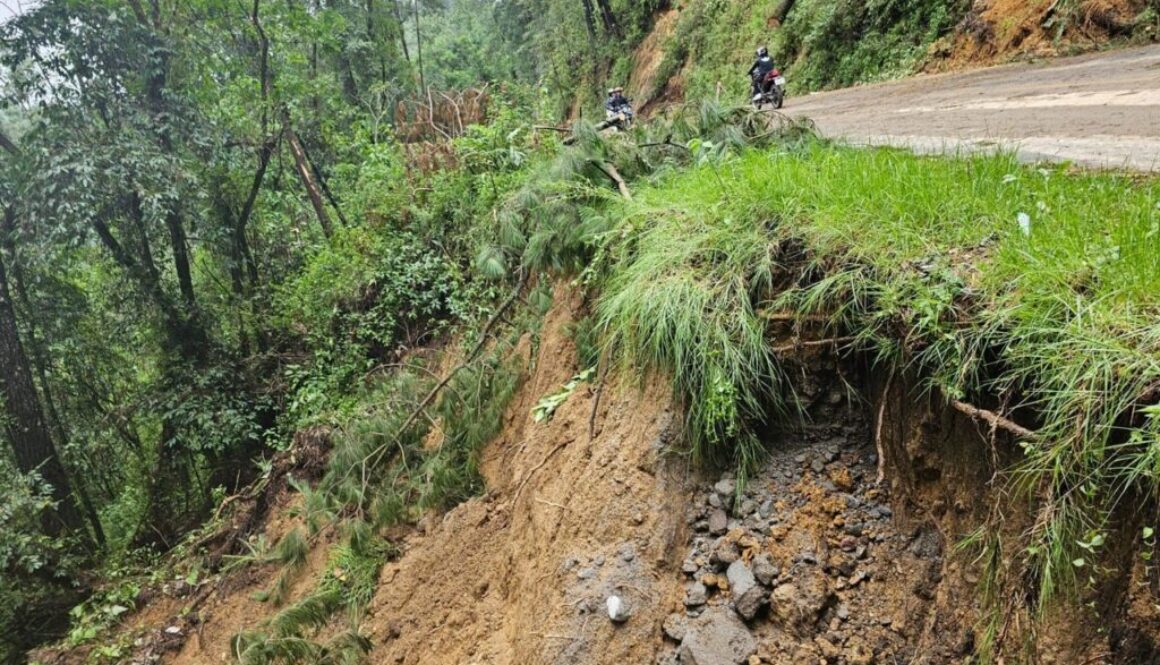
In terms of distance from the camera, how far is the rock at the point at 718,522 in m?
2.67

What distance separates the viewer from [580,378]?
13.3ft

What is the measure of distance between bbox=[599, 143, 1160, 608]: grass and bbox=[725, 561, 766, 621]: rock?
1.64ft

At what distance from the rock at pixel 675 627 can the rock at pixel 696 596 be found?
6 centimetres

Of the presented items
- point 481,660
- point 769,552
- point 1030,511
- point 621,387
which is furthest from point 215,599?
point 1030,511

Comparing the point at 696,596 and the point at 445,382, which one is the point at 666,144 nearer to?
the point at 445,382

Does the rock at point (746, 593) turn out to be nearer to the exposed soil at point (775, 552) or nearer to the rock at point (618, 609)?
the exposed soil at point (775, 552)

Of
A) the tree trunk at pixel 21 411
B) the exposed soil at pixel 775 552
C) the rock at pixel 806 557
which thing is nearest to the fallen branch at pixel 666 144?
the exposed soil at pixel 775 552

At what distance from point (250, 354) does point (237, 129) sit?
4.02m

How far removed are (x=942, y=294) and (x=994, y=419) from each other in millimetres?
499

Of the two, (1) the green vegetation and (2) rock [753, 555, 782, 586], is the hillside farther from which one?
(1) the green vegetation

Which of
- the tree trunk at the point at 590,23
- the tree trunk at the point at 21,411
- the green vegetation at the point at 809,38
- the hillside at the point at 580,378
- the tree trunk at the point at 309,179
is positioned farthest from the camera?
the tree trunk at the point at 590,23

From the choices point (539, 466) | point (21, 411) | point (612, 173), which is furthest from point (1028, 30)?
point (21, 411)

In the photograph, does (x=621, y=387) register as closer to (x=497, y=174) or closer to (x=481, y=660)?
(x=481, y=660)

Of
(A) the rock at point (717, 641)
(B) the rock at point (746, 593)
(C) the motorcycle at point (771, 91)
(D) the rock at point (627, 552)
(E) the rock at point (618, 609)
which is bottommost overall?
(A) the rock at point (717, 641)
